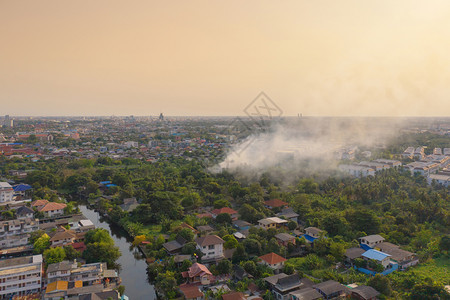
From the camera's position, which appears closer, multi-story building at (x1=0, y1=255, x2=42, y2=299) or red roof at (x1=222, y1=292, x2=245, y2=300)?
red roof at (x1=222, y1=292, x2=245, y2=300)

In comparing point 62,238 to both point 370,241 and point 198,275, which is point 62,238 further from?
point 370,241

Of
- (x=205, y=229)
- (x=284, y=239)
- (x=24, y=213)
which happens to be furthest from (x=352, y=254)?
(x=24, y=213)

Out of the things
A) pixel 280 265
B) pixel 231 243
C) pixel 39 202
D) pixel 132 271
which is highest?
pixel 231 243

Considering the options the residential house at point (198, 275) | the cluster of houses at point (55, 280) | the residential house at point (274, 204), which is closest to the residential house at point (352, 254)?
the residential house at point (198, 275)

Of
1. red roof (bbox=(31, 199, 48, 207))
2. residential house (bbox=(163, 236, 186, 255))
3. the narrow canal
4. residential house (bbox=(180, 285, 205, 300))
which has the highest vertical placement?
red roof (bbox=(31, 199, 48, 207))

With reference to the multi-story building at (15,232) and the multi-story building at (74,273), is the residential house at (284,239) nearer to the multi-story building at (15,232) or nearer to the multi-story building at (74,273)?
the multi-story building at (74,273)

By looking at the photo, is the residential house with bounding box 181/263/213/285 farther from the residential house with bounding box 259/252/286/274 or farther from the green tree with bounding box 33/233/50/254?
the green tree with bounding box 33/233/50/254

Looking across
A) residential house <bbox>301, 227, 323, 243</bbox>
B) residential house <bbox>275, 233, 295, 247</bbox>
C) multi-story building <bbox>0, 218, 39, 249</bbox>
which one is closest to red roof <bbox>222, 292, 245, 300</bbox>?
residential house <bbox>275, 233, 295, 247</bbox>
